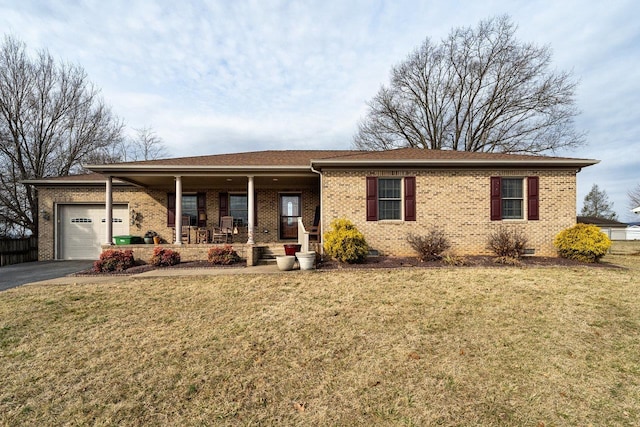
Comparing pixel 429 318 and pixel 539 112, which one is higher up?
pixel 539 112

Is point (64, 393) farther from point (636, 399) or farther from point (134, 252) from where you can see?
point (134, 252)

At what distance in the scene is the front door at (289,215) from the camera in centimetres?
1300

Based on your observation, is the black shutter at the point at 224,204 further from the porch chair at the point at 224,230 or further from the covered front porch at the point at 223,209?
the porch chair at the point at 224,230

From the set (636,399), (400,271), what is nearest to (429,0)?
(400,271)

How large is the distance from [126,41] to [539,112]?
78.4 ft

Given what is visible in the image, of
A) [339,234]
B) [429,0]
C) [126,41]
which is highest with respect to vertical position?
[429,0]

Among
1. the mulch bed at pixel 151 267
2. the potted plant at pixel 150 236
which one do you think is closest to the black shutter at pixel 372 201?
the mulch bed at pixel 151 267

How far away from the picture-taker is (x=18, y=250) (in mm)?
12336

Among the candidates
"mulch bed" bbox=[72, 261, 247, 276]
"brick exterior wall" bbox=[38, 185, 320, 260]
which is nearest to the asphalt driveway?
"mulch bed" bbox=[72, 261, 247, 276]

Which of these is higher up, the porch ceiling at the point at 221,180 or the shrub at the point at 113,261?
the porch ceiling at the point at 221,180

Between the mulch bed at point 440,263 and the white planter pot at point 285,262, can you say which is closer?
the white planter pot at point 285,262

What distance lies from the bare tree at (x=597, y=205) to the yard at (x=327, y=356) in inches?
2273

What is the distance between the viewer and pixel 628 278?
7.36 m

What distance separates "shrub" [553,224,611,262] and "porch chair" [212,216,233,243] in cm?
1144
